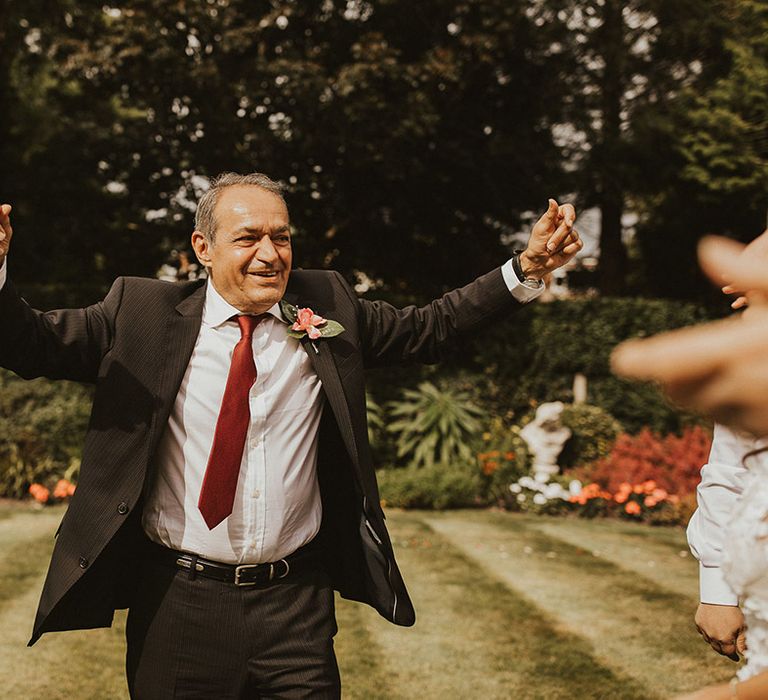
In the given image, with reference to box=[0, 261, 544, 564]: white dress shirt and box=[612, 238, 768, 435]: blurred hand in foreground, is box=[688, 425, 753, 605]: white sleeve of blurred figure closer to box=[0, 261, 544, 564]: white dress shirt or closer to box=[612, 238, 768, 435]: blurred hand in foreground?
Answer: box=[0, 261, 544, 564]: white dress shirt

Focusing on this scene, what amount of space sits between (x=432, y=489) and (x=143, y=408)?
8.76 m

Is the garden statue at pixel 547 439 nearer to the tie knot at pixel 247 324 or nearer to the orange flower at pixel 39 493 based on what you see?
the orange flower at pixel 39 493

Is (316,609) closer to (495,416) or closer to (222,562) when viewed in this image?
(222,562)

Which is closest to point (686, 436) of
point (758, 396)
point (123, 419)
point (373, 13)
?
point (373, 13)

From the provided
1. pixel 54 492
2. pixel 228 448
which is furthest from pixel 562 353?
pixel 228 448

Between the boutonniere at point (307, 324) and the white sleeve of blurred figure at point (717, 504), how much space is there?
4.31ft

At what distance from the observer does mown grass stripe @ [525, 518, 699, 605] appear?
25.5 feet

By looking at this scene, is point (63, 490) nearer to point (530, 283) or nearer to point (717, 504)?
point (530, 283)

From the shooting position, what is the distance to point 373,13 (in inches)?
550

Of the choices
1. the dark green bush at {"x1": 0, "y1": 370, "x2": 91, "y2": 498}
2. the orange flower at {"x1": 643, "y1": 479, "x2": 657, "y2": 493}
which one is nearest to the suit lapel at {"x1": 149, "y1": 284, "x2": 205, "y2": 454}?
the orange flower at {"x1": 643, "y1": 479, "x2": 657, "y2": 493}

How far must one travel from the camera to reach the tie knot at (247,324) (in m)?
3.03

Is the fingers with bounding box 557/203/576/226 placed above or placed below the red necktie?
above

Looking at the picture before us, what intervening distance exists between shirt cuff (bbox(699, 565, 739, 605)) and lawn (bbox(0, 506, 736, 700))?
288 cm

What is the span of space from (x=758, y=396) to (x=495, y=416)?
40.3ft
